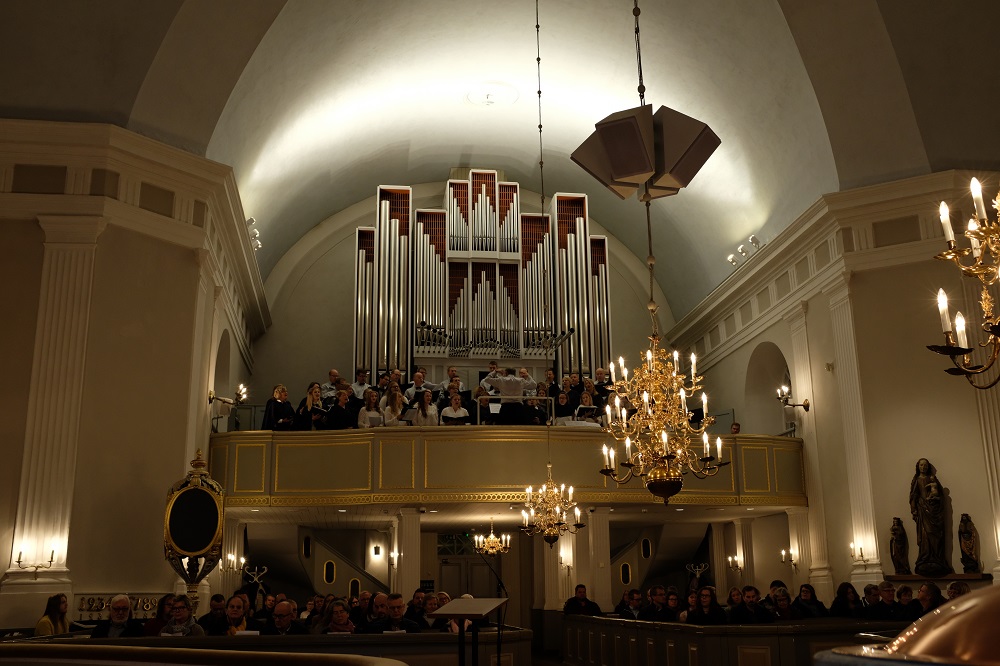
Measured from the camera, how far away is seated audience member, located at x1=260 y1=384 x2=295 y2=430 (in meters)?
13.9

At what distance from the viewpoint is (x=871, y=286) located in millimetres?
13227

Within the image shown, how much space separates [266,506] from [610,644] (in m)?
5.11

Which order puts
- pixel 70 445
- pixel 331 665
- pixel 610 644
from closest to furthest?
pixel 331 665 < pixel 70 445 < pixel 610 644

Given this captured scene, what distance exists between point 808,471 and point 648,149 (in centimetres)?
920

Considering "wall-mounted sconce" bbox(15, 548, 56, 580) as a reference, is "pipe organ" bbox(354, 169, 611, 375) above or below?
above

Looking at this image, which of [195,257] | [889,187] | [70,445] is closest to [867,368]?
[889,187]

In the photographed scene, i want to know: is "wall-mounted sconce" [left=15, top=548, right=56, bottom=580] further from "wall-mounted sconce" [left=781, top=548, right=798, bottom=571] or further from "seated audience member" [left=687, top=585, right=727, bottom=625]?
"wall-mounted sconce" [left=781, top=548, right=798, bottom=571]

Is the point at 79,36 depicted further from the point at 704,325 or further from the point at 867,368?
the point at 704,325

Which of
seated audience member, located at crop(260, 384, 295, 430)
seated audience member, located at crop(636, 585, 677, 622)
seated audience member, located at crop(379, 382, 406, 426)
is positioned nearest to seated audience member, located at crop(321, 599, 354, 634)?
seated audience member, located at crop(636, 585, 677, 622)

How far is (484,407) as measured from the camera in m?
14.6

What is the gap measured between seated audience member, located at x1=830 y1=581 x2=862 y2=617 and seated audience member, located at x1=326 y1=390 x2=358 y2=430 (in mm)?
6891

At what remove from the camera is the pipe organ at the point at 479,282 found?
18016 millimetres

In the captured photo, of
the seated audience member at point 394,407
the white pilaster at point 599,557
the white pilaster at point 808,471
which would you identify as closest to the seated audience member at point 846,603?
the white pilaster at point 808,471

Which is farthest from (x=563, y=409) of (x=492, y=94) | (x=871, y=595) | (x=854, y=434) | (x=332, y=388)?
(x=492, y=94)
